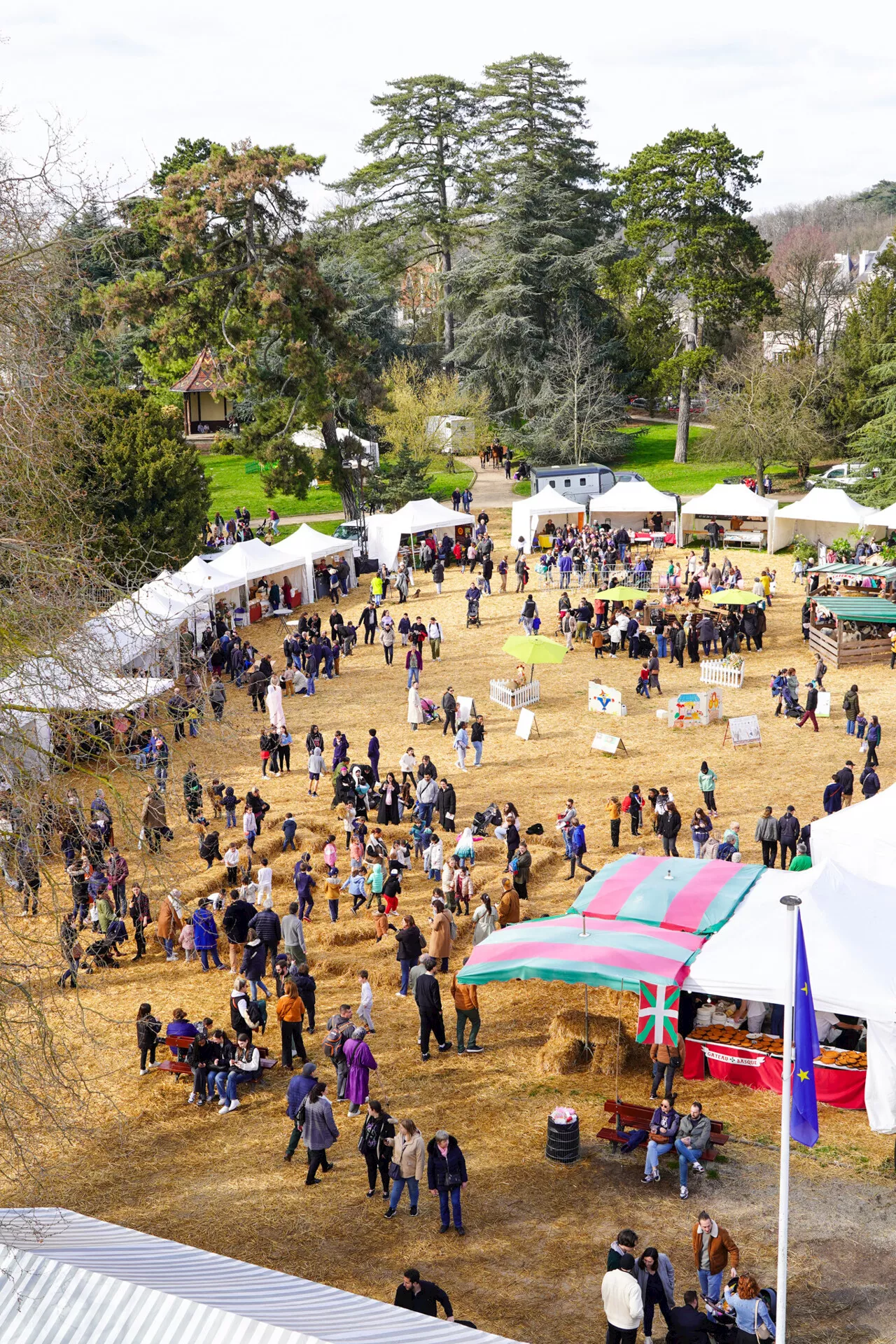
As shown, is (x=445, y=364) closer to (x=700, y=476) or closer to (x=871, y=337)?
(x=700, y=476)

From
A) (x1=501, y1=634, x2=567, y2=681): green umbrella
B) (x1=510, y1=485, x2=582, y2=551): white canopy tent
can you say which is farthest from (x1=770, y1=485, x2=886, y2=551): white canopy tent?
(x1=501, y1=634, x2=567, y2=681): green umbrella

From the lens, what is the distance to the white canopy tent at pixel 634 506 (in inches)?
1614

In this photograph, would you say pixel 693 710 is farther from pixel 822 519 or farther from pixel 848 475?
pixel 848 475

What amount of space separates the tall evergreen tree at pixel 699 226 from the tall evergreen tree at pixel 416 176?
10573 millimetres

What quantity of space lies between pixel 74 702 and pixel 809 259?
57.3 m

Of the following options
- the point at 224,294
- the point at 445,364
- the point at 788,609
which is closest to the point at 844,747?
the point at 788,609

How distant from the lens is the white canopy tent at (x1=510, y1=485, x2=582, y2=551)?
4000 cm

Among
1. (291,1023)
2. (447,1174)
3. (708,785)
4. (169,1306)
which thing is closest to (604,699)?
(708,785)

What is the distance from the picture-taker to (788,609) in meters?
33.4

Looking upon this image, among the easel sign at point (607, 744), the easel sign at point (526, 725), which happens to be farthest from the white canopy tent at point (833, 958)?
the easel sign at point (526, 725)

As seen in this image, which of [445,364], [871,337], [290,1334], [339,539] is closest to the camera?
[290,1334]

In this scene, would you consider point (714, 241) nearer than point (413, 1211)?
No

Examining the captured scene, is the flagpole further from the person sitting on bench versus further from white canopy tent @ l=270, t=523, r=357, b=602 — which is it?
white canopy tent @ l=270, t=523, r=357, b=602

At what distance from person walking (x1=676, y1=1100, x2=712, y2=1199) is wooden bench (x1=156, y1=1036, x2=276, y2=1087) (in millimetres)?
4759
